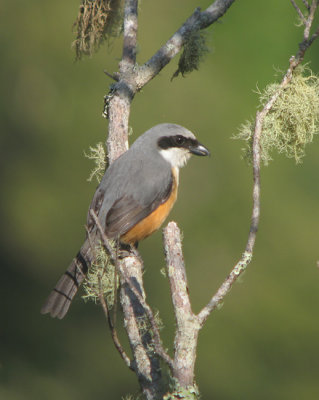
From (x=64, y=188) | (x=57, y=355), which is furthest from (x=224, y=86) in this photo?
(x=57, y=355)

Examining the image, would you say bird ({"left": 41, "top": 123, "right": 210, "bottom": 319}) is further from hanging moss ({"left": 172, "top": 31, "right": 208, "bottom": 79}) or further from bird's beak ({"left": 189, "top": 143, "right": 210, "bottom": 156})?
hanging moss ({"left": 172, "top": 31, "right": 208, "bottom": 79})

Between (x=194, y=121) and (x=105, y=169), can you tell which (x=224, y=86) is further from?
(x=105, y=169)

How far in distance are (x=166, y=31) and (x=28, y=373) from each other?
10.1 feet

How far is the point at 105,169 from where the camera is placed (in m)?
4.49

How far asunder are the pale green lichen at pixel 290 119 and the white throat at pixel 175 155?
835 millimetres

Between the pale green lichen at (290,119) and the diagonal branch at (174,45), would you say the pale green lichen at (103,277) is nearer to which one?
the pale green lichen at (290,119)

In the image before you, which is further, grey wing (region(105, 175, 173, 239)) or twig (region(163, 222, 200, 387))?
grey wing (region(105, 175, 173, 239))

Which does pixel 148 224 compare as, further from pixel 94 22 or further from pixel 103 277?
pixel 94 22

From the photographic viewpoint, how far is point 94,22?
14.7 ft

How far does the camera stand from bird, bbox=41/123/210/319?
3.92 metres

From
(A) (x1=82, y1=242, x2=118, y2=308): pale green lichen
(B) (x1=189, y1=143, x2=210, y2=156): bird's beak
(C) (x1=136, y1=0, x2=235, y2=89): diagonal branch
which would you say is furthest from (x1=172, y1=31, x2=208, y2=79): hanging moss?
(A) (x1=82, y1=242, x2=118, y2=308): pale green lichen

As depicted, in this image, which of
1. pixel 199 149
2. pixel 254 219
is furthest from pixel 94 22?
pixel 254 219

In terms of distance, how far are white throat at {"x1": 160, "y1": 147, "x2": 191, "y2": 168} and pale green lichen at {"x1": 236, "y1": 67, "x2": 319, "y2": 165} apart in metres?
0.83

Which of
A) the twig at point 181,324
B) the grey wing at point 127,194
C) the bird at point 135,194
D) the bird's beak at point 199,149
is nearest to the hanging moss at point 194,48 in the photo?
the bird at point 135,194
